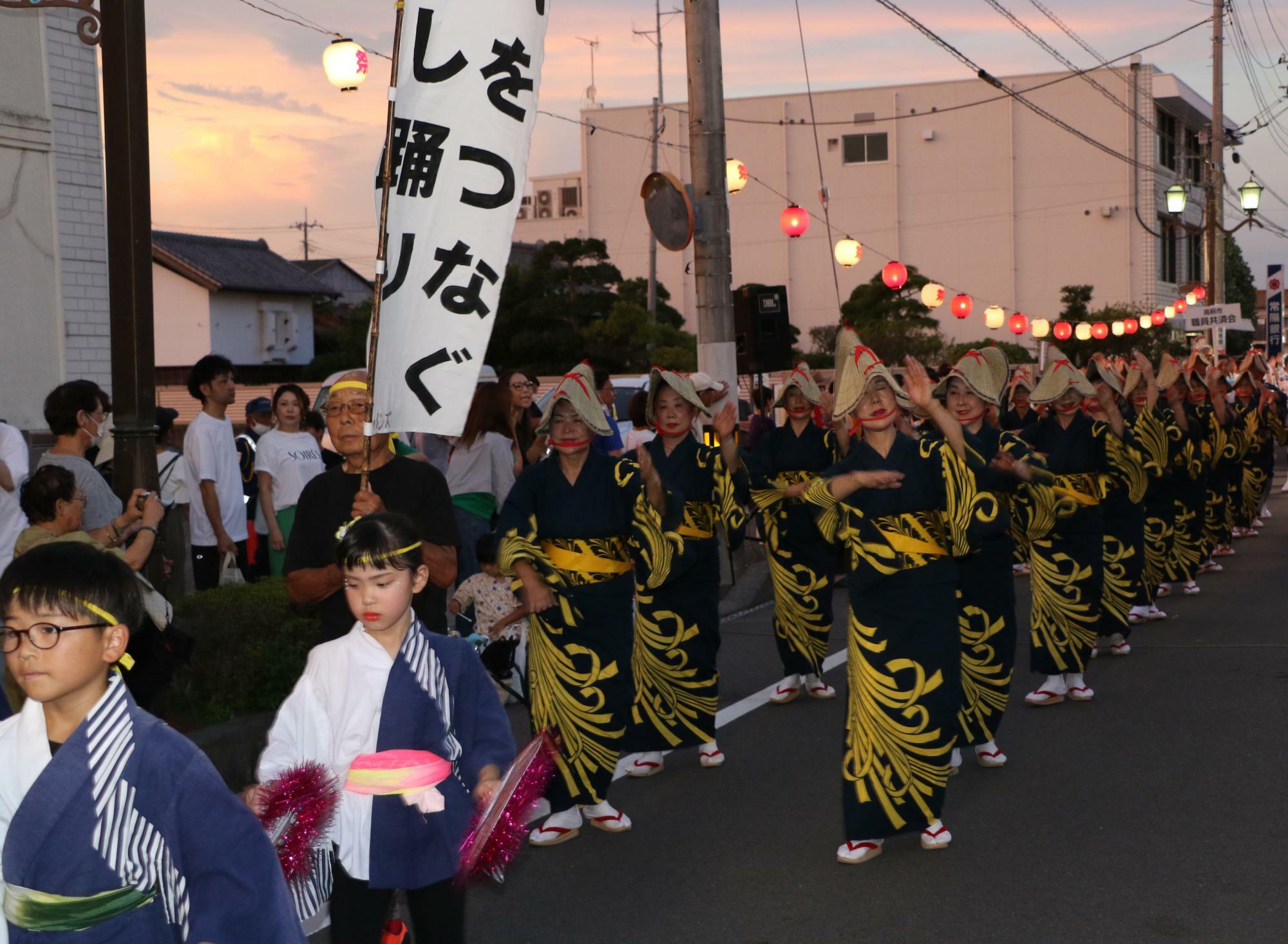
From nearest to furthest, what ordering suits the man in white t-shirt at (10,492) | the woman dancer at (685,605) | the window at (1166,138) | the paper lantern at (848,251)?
the man in white t-shirt at (10,492) → the woman dancer at (685,605) → the paper lantern at (848,251) → the window at (1166,138)

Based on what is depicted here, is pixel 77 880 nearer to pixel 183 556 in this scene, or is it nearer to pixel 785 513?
pixel 183 556

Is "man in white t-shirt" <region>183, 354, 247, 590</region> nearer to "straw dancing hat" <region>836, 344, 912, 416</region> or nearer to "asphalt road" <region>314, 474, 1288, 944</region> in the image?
"asphalt road" <region>314, 474, 1288, 944</region>

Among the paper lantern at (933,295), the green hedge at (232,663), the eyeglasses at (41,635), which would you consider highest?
the paper lantern at (933,295)

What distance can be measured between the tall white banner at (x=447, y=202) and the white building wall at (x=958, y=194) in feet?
130

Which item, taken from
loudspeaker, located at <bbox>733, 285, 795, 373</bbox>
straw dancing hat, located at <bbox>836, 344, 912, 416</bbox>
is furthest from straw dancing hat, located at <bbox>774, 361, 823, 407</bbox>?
loudspeaker, located at <bbox>733, 285, 795, 373</bbox>

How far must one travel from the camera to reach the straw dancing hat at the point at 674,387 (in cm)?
701

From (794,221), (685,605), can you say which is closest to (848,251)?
(794,221)

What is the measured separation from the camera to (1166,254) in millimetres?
46469

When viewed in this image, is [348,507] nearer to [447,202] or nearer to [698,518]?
[447,202]

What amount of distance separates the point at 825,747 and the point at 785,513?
1.58 meters

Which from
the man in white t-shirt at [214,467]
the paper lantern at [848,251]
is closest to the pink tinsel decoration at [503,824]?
the man in white t-shirt at [214,467]

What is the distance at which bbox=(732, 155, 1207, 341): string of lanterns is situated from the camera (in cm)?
1738

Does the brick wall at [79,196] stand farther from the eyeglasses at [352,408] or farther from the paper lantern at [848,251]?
the paper lantern at [848,251]

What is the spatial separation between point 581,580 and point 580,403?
0.70 metres
